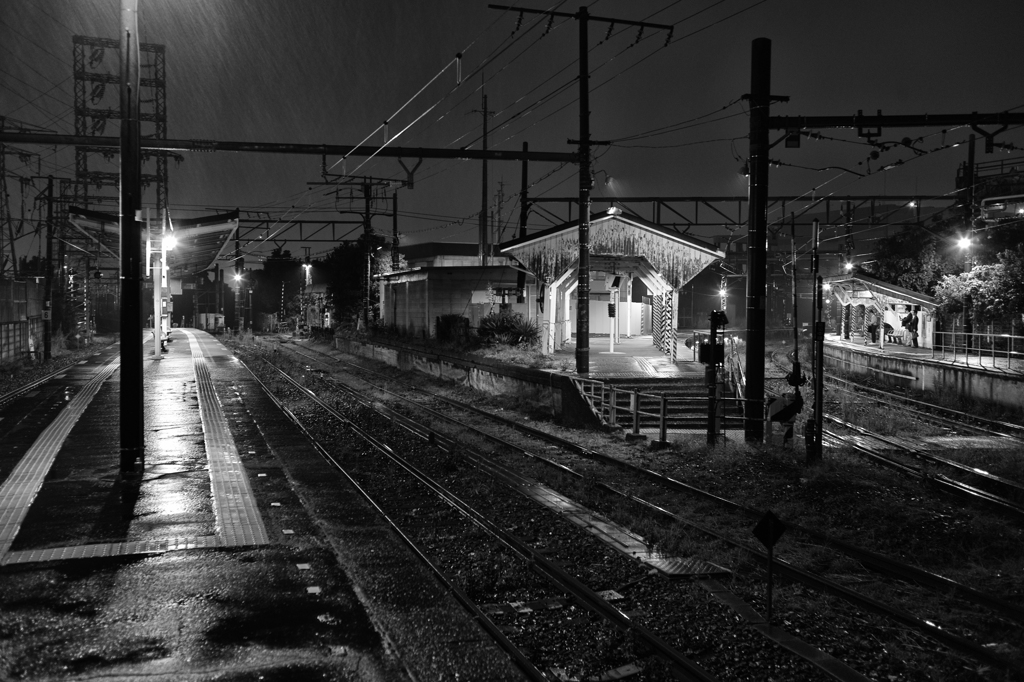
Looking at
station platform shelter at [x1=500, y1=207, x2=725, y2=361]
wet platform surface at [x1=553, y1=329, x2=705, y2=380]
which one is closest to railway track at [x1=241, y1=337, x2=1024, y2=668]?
wet platform surface at [x1=553, y1=329, x2=705, y2=380]

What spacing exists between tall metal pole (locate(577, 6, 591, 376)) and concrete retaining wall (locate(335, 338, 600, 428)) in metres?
1.08

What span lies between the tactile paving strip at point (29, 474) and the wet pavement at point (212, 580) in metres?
0.05

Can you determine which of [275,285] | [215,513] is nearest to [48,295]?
[215,513]

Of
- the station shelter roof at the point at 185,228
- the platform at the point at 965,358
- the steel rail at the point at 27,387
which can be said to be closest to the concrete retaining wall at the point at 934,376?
the platform at the point at 965,358

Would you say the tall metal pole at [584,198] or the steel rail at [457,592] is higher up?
the tall metal pole at [584,198]

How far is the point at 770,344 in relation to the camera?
4428 centimetres

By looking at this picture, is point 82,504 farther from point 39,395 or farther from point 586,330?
point 39,395

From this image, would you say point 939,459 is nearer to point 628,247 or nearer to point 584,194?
point 584,194

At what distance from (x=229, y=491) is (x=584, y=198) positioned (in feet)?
37.6

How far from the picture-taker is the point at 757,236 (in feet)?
46.6

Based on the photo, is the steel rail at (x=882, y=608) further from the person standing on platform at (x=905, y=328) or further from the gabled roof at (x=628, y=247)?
the person standing on platform at (x=905, y=328)

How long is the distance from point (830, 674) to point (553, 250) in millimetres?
20116

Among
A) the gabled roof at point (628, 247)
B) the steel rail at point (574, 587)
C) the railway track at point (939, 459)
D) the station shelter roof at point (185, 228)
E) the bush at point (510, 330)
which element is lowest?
the railway track at point (939, 459)

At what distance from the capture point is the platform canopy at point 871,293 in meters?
34.8
